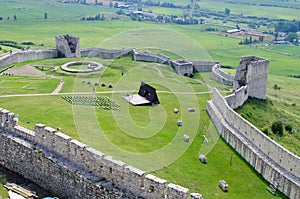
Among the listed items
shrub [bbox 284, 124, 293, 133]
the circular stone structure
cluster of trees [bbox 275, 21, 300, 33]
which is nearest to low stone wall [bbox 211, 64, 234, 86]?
shrub [bbox 284, 124, 293, 133]

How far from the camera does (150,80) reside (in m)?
53.2

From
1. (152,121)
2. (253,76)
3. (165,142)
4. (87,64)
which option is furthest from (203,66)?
(165,142)

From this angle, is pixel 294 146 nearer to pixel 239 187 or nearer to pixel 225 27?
pixel 239 187

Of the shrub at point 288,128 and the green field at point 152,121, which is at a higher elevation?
the green field at point 152,121

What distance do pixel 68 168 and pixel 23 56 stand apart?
124 ft

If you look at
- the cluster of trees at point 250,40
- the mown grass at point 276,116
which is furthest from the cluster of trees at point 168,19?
the mown grass at point 276,116

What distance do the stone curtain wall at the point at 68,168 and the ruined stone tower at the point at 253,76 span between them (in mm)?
27033

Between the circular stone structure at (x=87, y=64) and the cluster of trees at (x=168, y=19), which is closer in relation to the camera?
the circular stone structure at (x=87, y=64)

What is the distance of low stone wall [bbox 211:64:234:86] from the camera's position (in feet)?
200

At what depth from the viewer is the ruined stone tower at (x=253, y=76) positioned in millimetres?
48500

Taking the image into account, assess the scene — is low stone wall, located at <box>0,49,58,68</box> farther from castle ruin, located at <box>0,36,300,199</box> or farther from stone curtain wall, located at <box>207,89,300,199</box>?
stone curtain wall, located at <box>207,89,300,199</box>

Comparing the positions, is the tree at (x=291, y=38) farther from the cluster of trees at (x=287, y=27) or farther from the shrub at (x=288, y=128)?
the shrub at (x=288, y=128)

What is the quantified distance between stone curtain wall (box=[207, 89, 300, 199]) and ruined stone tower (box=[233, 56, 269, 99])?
11.1m

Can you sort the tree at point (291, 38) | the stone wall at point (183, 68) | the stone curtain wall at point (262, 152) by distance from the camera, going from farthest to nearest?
1. the tree at point (291, 38)
2. the stone wall at point (183, 68)
3. the stone curtain wall at point (262, 152)
